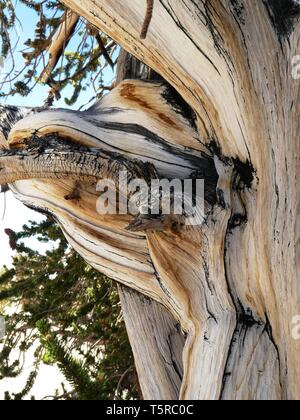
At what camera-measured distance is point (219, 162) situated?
83.4 inches

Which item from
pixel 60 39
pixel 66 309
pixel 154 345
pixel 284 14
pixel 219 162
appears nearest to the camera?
pixel 284 14

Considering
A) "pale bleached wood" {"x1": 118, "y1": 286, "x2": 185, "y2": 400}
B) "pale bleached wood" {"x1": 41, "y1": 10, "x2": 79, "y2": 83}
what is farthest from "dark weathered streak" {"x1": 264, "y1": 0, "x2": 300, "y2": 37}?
"pale bleached wood" {"x1": 41, "y1": 10, "x2": 79, "y2": 83}

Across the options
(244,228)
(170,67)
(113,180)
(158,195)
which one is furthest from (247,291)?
(170,67)

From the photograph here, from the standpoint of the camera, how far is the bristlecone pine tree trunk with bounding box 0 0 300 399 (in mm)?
1895

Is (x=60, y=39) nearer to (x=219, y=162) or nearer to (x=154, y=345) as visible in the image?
(x=219, y=162)

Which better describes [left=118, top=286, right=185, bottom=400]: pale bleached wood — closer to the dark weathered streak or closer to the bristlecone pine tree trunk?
the bristlecone pine tree trunk

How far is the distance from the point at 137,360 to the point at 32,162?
93 cm

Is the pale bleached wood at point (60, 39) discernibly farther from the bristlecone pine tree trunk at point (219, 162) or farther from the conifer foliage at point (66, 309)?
the bristlecone pine tree trunk at point (219, 162)

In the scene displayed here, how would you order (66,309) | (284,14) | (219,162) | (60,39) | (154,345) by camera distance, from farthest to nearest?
(66,309) → (60,39) → (154,345) → (219,162) → (284,14)

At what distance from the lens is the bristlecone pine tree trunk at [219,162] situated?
189 centimetres

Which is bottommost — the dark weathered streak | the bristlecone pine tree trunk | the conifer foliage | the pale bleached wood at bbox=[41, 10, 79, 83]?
the conifer foliage

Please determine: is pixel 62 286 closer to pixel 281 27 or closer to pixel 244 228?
pixel 244 228

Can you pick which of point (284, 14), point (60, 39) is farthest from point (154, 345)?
point (60, 39)

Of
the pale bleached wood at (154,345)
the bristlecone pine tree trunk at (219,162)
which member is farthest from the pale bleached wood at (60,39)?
the pale bleached wood at (154,345)
